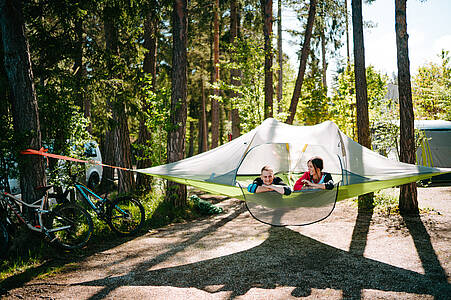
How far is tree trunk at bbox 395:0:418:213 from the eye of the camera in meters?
5.44

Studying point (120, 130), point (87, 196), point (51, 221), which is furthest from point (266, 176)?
point (120, 130)

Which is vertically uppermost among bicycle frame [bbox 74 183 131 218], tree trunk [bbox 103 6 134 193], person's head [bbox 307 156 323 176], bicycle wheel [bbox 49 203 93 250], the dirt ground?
tree trunk [bbox 103 6 134 193]

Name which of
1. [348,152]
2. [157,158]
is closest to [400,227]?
[348,152]

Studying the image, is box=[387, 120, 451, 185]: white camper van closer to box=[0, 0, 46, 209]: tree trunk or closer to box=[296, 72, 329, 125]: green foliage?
box=[0, 0, 46, 209]: tree trunk

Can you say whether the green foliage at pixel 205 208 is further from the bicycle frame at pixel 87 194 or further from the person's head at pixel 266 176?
the bicycle frame at pixel 87 194

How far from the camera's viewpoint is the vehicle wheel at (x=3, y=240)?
3.48m

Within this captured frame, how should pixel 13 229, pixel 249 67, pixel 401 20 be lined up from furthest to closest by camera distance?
pixel 249 67 → pixel 401 20 → pixel 13 229

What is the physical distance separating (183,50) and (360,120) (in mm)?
3605

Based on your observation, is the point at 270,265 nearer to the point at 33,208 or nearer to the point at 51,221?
the point at 51,221

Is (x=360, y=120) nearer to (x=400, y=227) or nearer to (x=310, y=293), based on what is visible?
(x=400, y=227)

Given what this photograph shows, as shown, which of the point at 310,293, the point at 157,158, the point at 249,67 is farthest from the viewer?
the point at 249,67

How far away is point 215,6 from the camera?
10500mm

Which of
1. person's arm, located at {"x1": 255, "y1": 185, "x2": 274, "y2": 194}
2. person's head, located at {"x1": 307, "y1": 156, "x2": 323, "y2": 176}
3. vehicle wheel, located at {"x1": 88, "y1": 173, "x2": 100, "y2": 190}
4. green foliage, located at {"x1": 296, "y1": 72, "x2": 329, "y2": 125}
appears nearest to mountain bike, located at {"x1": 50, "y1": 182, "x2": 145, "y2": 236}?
person's arm, located at {"x1": 255, "y1": 185, "x2": 274, "y2": 194}

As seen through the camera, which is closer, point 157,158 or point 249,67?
point 157,158
